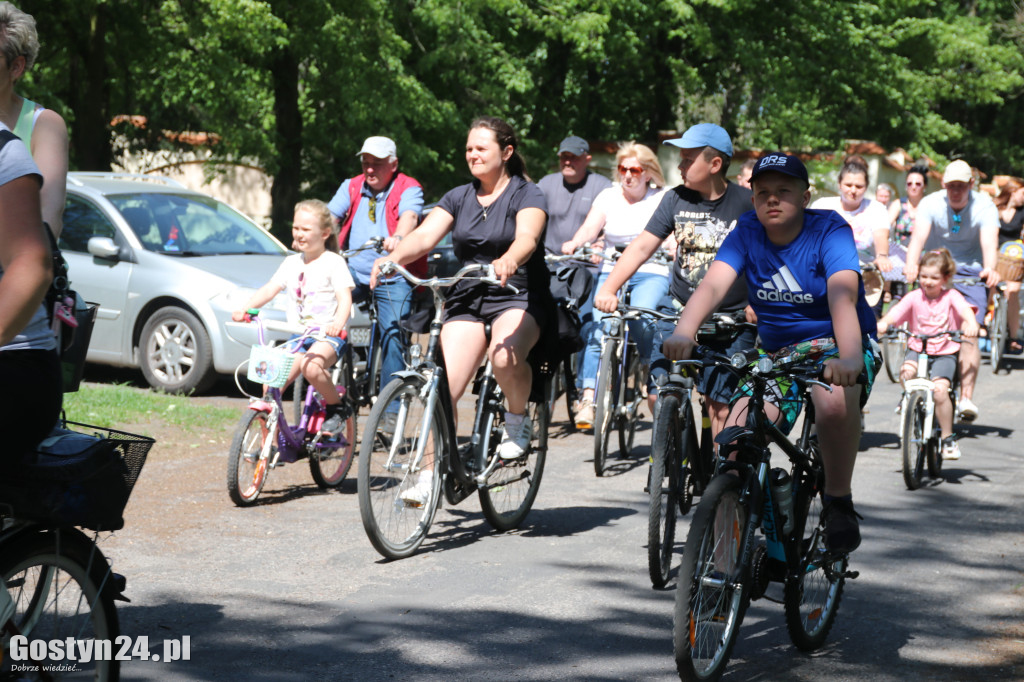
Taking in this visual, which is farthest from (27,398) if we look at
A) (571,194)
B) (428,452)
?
(571,194)

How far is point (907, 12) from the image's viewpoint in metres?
35.2

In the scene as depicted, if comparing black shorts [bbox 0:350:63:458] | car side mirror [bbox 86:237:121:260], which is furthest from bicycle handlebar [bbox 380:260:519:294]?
car side mirror [bbox 86:237:121:260]

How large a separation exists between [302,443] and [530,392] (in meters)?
1.57

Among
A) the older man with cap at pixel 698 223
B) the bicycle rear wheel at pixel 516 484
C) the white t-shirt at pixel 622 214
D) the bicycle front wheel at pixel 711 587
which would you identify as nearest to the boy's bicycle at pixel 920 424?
the white t-shirt at pixel 622 214

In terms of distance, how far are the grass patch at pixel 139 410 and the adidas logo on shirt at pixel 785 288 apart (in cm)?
546

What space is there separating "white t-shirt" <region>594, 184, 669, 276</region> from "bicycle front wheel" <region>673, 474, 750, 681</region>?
5.39m

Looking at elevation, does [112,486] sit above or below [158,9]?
below

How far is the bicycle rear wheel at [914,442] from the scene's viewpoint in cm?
827

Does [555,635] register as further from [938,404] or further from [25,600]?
[938,404]

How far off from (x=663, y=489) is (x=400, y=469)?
121 centimetres

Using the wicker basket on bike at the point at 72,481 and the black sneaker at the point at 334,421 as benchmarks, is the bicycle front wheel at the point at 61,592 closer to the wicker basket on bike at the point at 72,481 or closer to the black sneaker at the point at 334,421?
the wicker basket on bike at the point at 72,481

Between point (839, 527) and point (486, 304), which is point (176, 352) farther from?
point (839, 527)

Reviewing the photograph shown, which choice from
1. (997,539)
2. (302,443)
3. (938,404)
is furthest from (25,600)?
(938,404)

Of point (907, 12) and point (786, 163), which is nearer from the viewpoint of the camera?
point (786, 163)
